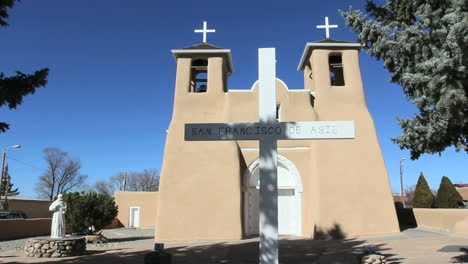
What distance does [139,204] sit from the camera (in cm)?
2911

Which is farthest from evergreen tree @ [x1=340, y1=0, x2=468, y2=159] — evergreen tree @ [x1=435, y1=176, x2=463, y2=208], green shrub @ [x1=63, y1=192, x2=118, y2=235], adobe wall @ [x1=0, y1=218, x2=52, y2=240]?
adobe wall @ [x1=0, y1=218, x2=52, y2=240]

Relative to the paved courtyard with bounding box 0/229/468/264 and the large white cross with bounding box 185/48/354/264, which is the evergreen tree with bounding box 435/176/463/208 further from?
the large white cross with bounding box 185/48/354/264

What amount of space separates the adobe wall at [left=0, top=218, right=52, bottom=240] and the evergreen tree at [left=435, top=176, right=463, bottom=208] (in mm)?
25225

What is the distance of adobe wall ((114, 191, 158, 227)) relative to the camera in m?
28.8

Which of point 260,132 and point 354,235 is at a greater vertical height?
point 260,132

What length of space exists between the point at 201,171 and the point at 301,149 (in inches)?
197

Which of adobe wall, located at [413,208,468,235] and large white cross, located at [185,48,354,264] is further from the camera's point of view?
adobe wall, located at [413,208,468,235]

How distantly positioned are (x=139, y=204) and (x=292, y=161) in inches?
641

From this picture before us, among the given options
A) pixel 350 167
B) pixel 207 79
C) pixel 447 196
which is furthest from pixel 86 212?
pixel 447 196

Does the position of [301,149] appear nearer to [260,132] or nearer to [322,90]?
[322,90]

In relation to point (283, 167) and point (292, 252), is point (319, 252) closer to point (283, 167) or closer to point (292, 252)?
point (292, 252)

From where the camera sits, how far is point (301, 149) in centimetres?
1759

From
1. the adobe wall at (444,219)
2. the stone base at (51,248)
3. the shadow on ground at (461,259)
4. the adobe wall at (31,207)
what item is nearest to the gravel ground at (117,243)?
the stone base at (51,248)

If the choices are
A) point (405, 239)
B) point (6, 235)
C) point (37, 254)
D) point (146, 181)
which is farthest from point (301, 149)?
point (146, 181)
